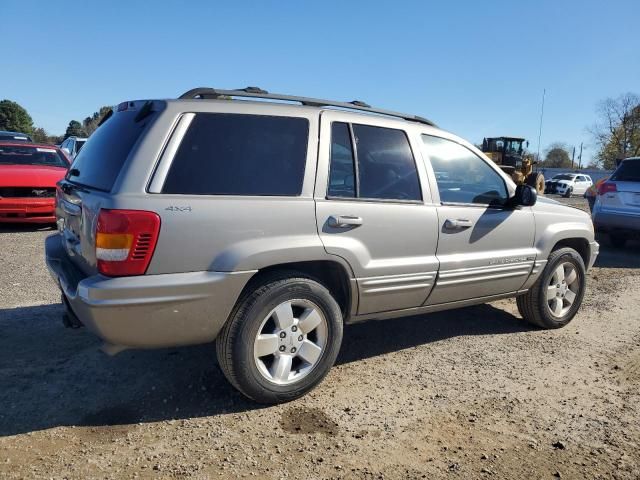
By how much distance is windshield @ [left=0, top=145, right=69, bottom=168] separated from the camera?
351 inches

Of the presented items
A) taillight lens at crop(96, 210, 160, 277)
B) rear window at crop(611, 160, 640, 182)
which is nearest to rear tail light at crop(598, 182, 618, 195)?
rear window at crop(611, 160, 640, 182)

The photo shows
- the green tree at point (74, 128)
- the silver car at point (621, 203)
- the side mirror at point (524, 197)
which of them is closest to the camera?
the side mirror at point (524, 197)

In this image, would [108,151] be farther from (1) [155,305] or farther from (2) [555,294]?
(2) [555,294]

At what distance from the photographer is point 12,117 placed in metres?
58.4

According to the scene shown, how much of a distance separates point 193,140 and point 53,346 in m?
2.20

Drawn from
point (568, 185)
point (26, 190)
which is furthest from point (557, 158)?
point (26, 190)

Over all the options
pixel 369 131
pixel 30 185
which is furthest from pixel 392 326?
pixel 30 185

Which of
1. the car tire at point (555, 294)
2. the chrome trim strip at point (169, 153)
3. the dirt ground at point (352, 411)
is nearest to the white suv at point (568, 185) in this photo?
the car tire at point (555, 294)

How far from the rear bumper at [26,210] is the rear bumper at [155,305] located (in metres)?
6.25

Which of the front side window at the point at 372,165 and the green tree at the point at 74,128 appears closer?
the front side window at the point at 372,165

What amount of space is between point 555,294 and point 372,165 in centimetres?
240

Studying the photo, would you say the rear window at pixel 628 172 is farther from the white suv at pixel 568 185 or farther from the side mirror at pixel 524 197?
the white suv at pixel 568 185

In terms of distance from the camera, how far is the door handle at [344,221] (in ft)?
10.3

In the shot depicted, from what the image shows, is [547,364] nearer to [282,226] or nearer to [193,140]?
[282,226]
